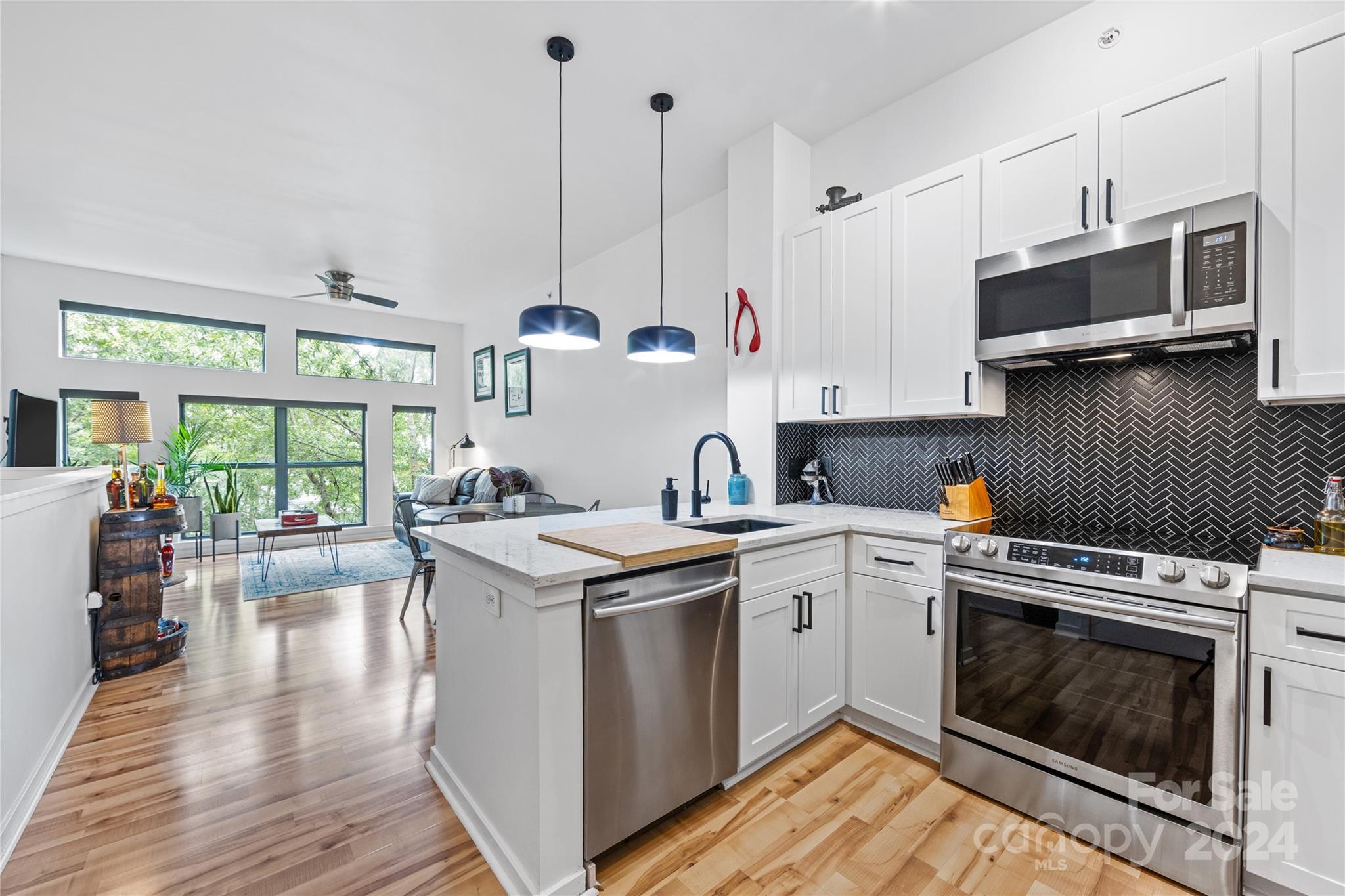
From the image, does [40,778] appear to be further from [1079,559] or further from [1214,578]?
[1214,578]

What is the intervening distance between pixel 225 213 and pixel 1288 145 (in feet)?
19.1

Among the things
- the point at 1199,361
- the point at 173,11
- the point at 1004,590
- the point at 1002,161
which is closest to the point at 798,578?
the point at 1004,590

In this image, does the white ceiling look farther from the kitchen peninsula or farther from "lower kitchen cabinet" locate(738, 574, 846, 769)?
"lower kitchen cabinet" locate(738, 574, 846, 769)

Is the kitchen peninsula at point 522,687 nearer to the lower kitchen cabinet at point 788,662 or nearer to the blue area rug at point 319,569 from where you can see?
the lower kitchen cabinet at point 788,662

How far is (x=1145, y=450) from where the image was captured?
2.10 meters

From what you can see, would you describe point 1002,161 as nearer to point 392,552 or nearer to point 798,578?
point 798,578

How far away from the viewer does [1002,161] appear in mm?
2164

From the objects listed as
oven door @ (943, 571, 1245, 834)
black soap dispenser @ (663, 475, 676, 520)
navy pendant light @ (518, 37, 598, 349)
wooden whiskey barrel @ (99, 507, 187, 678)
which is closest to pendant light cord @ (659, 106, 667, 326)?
navy pendant light @ (518, 37, 598, 349)

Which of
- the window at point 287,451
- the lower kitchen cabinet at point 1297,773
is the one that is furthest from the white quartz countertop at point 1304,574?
the window at point 287,451

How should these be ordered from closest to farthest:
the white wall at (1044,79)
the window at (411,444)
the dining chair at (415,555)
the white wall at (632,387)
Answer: the white wall at (1044,79) → the dining chair at (415,555) → the white wall at (632,387) → the window at (411,444)

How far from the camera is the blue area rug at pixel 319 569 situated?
185 inches

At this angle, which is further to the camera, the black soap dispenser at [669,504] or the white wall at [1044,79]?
the black soap dispenser at [669,504]

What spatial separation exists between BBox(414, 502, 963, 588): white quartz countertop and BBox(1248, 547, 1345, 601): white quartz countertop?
82 cm

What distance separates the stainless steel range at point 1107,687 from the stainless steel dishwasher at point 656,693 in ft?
2.84
